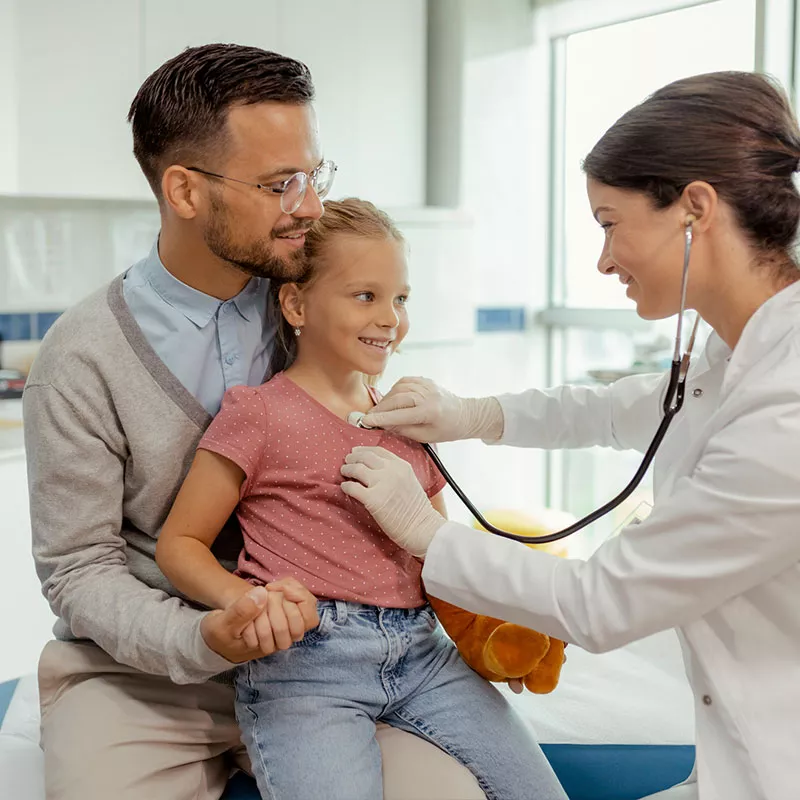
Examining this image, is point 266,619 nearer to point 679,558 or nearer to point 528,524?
point 679,558

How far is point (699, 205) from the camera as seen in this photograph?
1.38 m

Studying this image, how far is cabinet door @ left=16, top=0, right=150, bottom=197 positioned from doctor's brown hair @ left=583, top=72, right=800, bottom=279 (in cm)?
231

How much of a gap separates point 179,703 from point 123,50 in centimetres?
244

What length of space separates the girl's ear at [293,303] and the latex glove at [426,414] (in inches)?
7.4

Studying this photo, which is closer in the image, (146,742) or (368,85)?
(146,742)

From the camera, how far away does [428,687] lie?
1550mm

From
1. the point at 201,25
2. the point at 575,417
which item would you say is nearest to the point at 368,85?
the point at 201,25

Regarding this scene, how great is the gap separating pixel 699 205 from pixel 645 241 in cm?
9

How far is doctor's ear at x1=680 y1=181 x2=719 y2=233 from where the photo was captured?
1370 millimetres

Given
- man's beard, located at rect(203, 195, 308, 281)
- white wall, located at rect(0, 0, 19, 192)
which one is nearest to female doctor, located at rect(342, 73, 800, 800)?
man's beard, located at rect(203, 195, 308, 281)

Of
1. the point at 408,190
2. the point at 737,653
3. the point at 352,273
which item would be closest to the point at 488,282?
the point at 408,190

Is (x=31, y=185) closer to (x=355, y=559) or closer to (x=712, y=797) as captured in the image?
(x=355, y=559)

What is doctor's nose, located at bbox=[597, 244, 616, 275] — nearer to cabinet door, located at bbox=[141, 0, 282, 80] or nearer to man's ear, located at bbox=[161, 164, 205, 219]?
man's ear, located at bbox=[161, 164, 205, 219]

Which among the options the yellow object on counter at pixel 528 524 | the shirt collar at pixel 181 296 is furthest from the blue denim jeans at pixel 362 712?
the yellow object on counter at pixel 528 524
